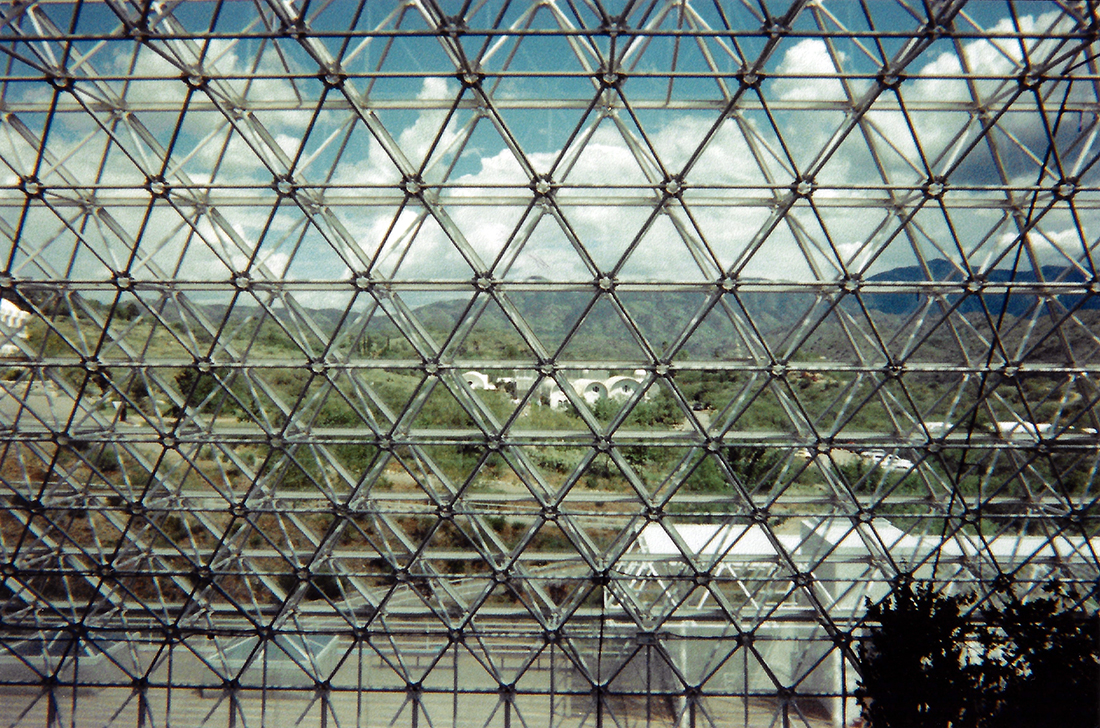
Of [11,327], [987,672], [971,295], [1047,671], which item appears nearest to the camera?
[1047,671]

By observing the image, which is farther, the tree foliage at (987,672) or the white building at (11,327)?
the white building at (11,327)

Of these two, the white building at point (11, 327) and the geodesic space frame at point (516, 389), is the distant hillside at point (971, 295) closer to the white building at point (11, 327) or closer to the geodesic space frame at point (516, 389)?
the geodesic space frame at point (516, 389)

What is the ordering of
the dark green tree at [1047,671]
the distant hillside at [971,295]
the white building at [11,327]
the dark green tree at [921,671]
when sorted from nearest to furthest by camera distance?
the dark green tree at [1047,671] → the dark green tree at [921,671] → the distant hillside at [971,295] → the white building at [11,327]

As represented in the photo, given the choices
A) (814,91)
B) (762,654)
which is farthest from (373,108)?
(762,654)

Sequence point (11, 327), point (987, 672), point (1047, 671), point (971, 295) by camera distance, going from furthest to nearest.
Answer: point (11, 327) < point (971, 295) < point (987, 672) < point (1047, 671)

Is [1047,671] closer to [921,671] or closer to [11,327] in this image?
[921,671]

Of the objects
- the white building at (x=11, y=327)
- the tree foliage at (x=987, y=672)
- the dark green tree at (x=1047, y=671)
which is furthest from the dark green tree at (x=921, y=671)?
the white building at (x=11, y=327)

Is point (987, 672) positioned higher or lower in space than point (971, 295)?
lower

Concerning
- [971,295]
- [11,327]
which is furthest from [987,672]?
[11,327]

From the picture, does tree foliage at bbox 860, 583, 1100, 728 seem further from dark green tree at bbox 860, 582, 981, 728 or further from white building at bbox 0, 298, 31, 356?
white building at bbox 0, 298, 31, 356

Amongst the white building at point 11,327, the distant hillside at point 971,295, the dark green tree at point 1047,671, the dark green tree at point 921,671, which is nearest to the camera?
the dark green tree at point 1047,671

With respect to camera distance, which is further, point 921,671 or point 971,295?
point 971,295

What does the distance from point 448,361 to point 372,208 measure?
2.22 meters

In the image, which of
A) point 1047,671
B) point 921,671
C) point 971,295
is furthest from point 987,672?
point 971,295
